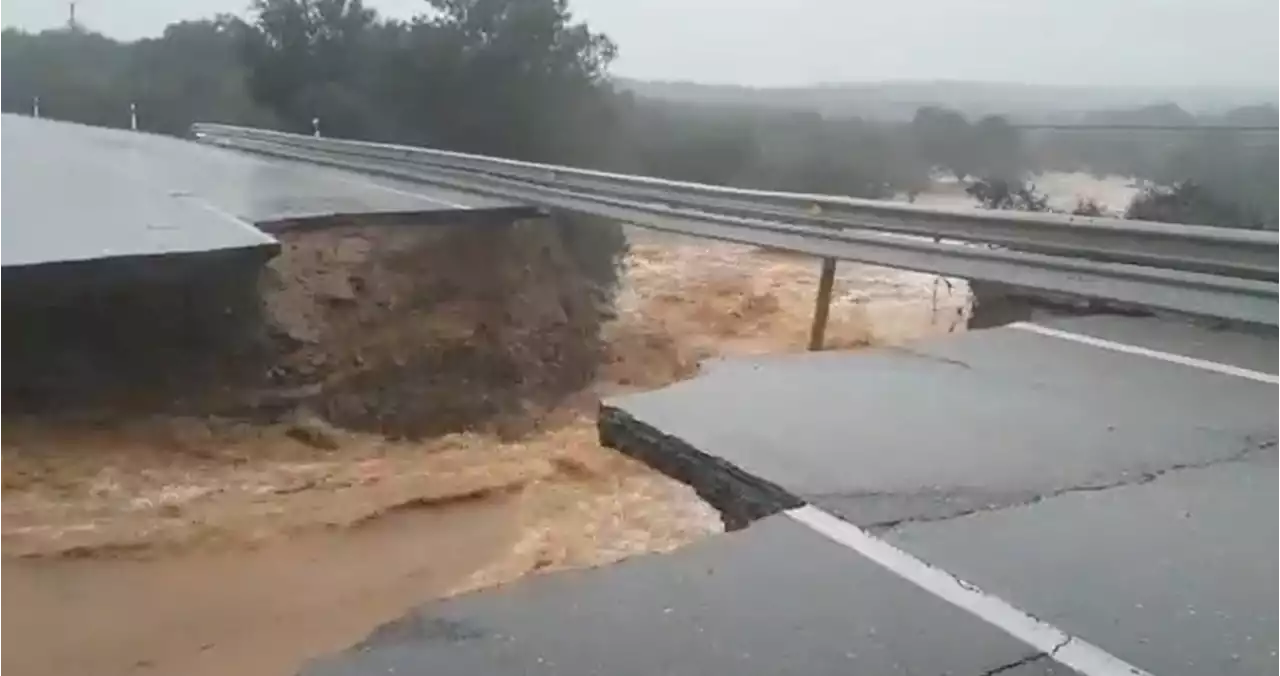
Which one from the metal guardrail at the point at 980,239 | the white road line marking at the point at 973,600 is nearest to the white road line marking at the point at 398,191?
the metal guardrail at the point at 980,239

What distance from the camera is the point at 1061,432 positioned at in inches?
181

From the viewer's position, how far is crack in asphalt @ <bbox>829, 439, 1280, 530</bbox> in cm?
364

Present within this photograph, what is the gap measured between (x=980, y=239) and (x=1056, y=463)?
136 inches

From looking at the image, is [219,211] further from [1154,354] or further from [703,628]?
[703,628]

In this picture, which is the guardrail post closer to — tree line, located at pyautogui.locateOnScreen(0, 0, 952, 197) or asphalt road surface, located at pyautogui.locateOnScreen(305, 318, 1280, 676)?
asphalt road surface, located at pyautogui.locateOnScreen(305, 318, 1280, 676)

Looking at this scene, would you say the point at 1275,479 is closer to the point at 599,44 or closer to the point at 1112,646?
the point at 1112,646

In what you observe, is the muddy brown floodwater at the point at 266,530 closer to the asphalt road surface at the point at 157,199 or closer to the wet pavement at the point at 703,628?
the wet pavement at the point at 703,628

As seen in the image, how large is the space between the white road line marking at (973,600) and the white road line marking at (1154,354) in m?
2.78

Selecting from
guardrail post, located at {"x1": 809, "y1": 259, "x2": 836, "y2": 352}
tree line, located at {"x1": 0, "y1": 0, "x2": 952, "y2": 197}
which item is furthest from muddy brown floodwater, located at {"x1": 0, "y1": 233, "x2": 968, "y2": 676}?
tree line, located at {"x1": 0, "y1": 0, "x2": 952, "y2": 197}

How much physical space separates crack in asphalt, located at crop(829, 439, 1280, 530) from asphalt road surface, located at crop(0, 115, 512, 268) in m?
5.90

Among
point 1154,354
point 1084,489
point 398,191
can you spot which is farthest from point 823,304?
point 398,191

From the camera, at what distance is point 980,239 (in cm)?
745

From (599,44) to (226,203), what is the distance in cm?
1530

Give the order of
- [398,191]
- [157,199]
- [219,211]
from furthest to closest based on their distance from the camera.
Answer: [398,191]
[157,199]
[219,211]
